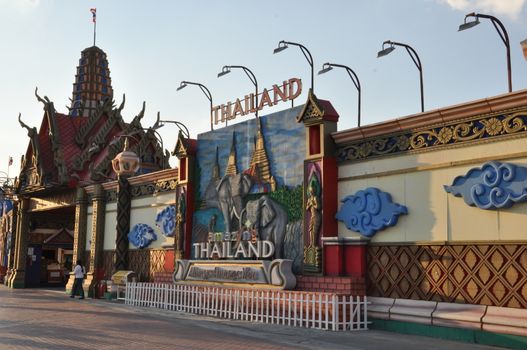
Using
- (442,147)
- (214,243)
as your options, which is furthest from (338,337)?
(214,243)

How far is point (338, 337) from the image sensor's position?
1305 cm

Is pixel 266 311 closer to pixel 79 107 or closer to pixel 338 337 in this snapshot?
pixel 338 337

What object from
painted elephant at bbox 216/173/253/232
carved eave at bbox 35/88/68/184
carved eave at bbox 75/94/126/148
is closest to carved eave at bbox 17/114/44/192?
carved eave at bbox 35/88/68/184

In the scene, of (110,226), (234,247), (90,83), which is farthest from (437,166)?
(90,83)

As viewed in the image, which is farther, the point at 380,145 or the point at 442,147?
the point at 380,145

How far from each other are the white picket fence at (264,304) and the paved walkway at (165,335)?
1.77ft

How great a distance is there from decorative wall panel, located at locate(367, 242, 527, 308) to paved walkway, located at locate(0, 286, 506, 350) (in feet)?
3.55

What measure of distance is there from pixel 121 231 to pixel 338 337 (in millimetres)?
14808

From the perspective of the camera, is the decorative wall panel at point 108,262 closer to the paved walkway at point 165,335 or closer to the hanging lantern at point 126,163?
the hanging lantern at point 126,163

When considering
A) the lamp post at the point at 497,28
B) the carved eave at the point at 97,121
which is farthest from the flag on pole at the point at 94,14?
the lamp post at the point at 497,28

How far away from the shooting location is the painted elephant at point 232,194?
19.2 meters

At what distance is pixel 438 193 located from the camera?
13844mm

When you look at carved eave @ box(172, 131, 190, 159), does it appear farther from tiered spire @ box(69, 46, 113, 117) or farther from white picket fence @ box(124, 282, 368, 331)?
tiered spire @ box(69, 46, 113, 117)

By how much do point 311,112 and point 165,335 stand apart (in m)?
7.28
